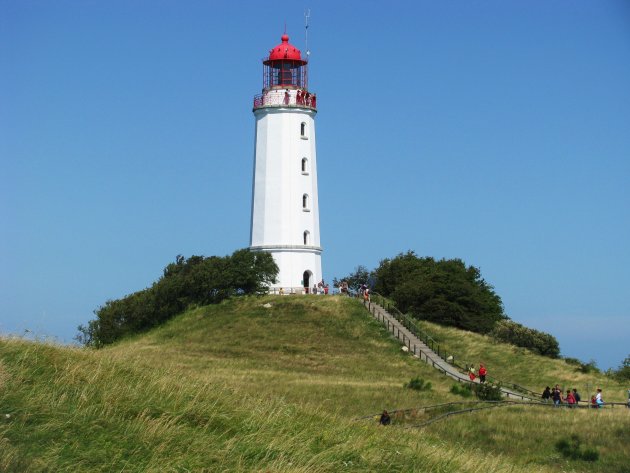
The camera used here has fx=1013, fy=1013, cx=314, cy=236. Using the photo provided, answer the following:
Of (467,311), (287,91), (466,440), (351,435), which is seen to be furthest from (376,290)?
(351,435)

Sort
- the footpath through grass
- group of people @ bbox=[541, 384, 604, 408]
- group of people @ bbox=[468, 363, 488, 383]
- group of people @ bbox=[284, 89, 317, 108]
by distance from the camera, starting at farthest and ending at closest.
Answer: group of people @ bbox=[284, 89, 317, 108]
the footpath through grass
group of people @ bbox=[468, 363, 488, 383]
group of people @ bbox=[541, 384, 604, 408]

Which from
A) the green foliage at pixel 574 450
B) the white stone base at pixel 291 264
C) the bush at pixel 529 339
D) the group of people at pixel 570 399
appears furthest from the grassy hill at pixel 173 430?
the white stone base at pixel 291 264

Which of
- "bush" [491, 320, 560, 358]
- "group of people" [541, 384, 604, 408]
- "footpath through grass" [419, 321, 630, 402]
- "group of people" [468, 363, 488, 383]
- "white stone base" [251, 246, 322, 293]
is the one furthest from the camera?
"white stone base" [251, 246, 322, 293]

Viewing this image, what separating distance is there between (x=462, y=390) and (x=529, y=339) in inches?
691

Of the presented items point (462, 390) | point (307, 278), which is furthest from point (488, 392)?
point (307, 278)

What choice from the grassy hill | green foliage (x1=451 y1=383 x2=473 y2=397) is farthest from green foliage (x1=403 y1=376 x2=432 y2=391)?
the grassy hill

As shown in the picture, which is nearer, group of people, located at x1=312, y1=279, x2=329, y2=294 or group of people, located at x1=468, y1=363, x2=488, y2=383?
group of people, located at x1=468, y1=363, x2=488, y2=383

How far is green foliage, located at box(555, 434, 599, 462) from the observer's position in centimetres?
2917

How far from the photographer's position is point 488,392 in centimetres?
3788

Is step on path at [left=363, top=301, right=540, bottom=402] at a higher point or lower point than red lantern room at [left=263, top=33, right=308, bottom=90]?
lower

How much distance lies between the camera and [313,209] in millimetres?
58656

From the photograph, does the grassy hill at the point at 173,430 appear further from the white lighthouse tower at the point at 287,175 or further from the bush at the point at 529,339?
the white lighthouse tower at the point at 287,175

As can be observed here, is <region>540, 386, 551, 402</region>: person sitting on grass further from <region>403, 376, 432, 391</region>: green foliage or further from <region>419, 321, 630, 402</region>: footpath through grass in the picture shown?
<region>403, 376, 432, 391</region>: green foliage

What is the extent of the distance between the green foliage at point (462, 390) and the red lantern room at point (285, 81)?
77.5ft
